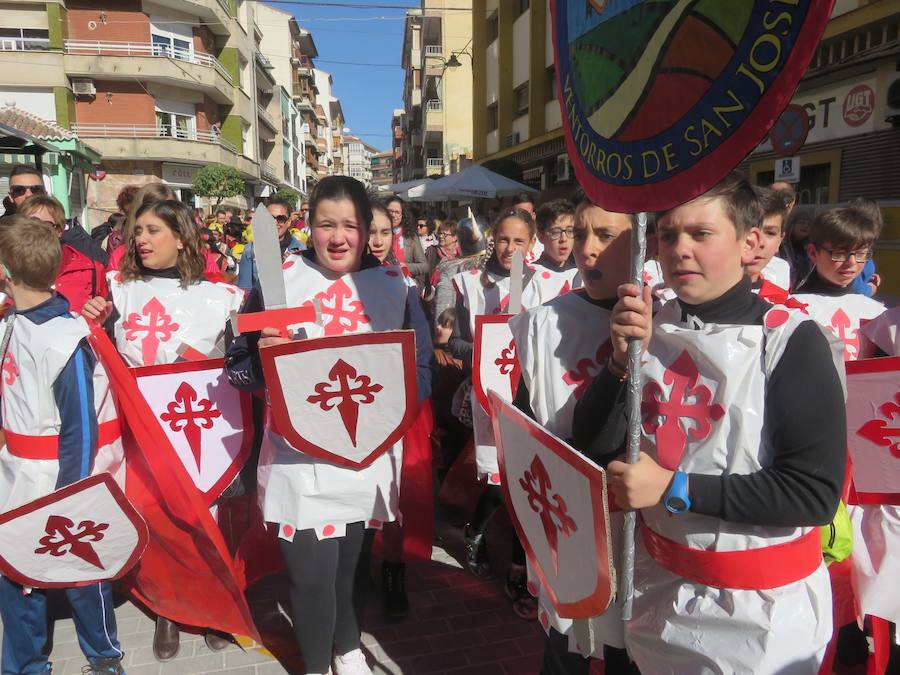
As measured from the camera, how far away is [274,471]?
233 cm

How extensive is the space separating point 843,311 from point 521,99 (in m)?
21.2

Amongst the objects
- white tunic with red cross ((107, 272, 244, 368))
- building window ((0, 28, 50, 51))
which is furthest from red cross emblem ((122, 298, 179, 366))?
building window ((0, 28, 50, 51))

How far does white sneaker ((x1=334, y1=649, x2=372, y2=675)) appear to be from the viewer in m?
2.61

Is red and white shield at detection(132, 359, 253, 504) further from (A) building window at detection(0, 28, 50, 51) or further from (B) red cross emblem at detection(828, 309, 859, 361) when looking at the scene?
(A) building window at detection(0, 28, 50, 51)

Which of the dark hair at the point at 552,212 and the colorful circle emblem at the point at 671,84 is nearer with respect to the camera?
the colorful circle emblem at the point at 671,84

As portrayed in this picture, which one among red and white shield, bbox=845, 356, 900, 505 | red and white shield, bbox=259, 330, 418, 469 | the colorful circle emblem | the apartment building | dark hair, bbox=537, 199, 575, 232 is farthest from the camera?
the apartment building

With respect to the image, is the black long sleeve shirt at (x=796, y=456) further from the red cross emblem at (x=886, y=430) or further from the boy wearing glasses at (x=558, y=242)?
the boy wearing glasses at (x=558, y=242)

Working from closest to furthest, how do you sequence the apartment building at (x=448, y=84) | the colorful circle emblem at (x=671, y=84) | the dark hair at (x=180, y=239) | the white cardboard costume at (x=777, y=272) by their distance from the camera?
the colorful circle emblem at (x=671, y=84)
the dark hair at (x=180, y=239)
the white cardboard costume at (x=777, y=272)
the apartment building at (x=448, y=84)

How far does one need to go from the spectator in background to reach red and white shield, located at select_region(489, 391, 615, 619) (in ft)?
9.89

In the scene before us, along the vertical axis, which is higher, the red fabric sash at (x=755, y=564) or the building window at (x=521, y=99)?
the building window at (x=521, y=99)

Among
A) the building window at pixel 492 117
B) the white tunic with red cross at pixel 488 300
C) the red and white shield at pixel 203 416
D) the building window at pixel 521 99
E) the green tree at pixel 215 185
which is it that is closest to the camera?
the red and white shield at pixel 203 416

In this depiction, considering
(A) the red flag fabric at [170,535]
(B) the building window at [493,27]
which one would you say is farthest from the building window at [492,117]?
(A) the red flag fabric at [170,535]

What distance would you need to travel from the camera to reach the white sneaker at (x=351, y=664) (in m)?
2.61

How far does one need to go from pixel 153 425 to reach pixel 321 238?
0.99 meters
